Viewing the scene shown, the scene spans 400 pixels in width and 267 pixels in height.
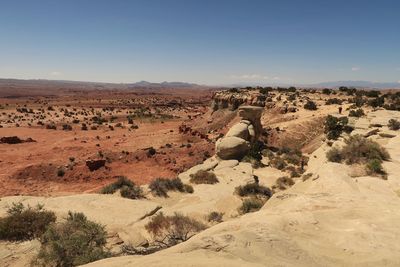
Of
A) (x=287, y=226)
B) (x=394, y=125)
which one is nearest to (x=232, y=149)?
(x=394, y=125)

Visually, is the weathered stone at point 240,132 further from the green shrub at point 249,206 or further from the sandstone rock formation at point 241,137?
the green shrub at point 249,206

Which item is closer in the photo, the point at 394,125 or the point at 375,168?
the point at 375,168

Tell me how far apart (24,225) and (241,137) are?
18087 millimetres

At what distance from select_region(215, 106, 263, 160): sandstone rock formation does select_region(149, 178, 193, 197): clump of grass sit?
7.25 metres

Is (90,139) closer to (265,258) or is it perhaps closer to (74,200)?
(74,200)

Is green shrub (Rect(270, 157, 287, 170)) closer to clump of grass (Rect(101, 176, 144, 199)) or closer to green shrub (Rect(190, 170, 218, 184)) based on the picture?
green shrub (Rect(190, 170, 218, 184))

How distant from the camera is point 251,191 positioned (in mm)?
14789

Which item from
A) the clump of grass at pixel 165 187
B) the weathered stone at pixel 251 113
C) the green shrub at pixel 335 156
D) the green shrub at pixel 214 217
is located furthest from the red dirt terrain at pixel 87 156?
the green shrub at pixel 335 156

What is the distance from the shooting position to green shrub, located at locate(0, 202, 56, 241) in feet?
30.0

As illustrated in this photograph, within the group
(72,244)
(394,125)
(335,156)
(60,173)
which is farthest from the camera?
(60,173)

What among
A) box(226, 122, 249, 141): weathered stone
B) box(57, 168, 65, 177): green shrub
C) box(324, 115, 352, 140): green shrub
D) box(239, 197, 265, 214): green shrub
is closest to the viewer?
box(239, 197, 265, 214): green shrub

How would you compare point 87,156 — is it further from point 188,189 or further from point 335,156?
point 335,156

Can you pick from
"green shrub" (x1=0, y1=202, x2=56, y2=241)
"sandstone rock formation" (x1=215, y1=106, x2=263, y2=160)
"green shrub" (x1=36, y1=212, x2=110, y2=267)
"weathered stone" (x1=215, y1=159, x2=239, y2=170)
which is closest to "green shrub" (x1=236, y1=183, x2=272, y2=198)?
"weathered stone" (x1=215, y1=159, x2=239, y2=170)

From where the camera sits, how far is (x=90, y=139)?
117ft
